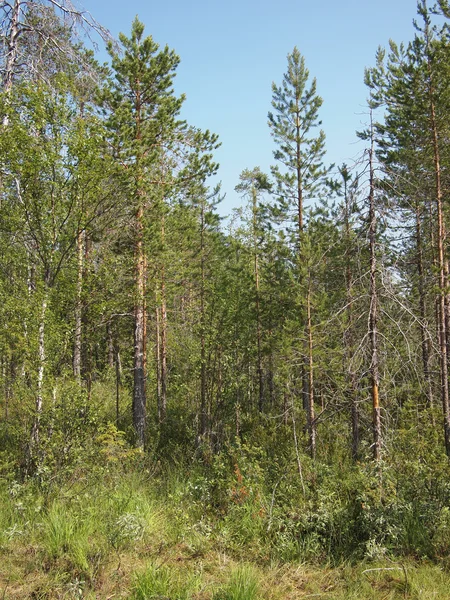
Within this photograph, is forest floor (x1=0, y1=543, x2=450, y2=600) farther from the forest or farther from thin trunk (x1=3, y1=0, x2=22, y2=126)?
thin trunk (x1=3, y1=0, x2=22, y2=126)

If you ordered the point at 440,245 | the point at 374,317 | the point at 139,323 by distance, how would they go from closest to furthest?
the point at 374,317, the point at 440,245, the point at 139,323

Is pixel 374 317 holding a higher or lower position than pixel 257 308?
lower

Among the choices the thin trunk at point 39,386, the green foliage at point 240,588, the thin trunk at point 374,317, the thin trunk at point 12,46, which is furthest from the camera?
the thin trunk at point 12,46

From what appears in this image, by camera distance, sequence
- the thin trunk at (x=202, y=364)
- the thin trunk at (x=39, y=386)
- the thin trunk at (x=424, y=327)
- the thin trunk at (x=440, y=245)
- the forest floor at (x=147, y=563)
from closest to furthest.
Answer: the forest floor at (x=147, y=563) → the thin trunk at (x=424, y=327) → the thin trunk at (x=39, y=386) → the thin trunk at (x=440, y=245) → the thin trunk at (x=202, y=364)

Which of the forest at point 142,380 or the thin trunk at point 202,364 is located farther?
the thin trunk at point 202,364


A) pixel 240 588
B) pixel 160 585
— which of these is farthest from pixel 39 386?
pixel 240 588

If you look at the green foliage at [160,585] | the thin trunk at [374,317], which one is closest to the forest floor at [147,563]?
the green foliage at [160,585]

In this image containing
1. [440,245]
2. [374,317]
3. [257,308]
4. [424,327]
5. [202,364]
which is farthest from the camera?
[257,308]

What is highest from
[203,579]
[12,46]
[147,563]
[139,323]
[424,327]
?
[12,46]

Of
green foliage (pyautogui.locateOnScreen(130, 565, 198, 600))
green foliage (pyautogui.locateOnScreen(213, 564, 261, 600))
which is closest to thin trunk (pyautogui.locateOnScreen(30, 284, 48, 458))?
green foliage (pyautogui.locateOnScreen(130, 565, 198, 600))

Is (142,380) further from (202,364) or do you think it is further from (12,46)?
(12,46)

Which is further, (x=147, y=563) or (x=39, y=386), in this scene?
(x=39, y=386)

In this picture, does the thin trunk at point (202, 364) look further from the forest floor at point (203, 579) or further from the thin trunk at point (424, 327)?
the forest floor at point (203, 579)

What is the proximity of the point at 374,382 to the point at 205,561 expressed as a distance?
317cm
